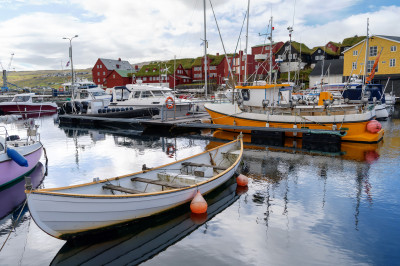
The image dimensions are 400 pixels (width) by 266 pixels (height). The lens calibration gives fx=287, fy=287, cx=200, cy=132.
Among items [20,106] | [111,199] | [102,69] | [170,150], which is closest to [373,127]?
[170,150]

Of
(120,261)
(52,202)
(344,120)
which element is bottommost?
(120,261)

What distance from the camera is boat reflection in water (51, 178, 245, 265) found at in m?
7.03

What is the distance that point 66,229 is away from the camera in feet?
23.0

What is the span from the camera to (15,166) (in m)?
11.9

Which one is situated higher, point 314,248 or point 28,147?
point 28,147

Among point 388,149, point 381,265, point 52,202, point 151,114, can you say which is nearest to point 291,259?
point 381,265

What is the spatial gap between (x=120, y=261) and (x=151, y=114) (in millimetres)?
23640

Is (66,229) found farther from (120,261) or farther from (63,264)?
(120,261)

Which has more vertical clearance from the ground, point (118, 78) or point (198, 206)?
point (118, 78)

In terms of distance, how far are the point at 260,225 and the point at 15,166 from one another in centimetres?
1013

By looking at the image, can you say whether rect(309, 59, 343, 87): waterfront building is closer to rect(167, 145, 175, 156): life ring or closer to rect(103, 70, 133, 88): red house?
rect(103, 70, 133, 88): red house

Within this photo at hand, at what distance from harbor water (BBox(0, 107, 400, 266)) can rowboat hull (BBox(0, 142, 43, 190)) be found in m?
0.55

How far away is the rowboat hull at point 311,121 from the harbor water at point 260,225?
4.07m

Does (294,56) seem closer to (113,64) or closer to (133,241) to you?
(113,64)
